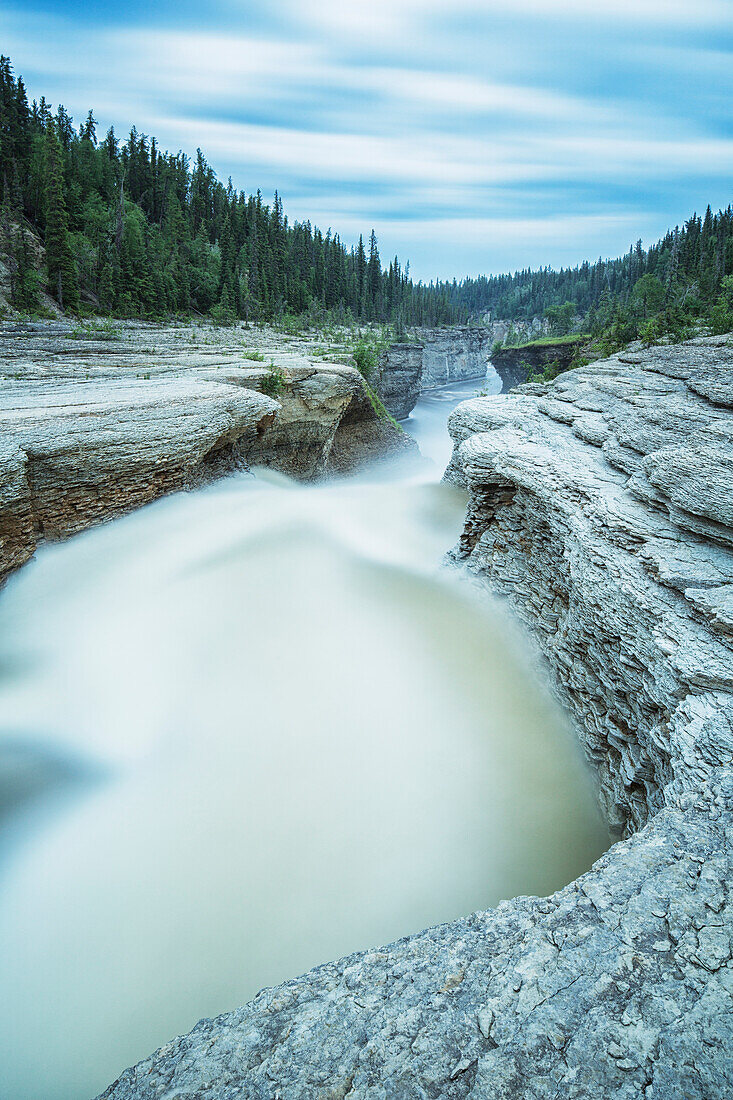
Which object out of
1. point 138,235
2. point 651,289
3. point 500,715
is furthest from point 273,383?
point 651,289

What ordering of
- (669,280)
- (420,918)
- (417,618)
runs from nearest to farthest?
(420,918)
(417,618)
(669,280)

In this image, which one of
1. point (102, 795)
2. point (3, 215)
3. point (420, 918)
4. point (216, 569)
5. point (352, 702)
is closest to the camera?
point (420, 918)

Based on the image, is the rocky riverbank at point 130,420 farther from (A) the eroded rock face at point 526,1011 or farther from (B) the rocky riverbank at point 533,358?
(B) the rocky riverbank at point 533,358

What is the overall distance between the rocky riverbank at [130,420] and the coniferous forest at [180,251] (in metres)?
16.1

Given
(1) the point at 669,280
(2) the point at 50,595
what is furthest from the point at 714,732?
(1) the point at 669,280

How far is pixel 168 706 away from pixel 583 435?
8.47m

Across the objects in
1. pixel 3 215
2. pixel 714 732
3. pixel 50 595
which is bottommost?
pixel 50 595

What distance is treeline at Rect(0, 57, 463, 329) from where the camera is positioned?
1323 inches

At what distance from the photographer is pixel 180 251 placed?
44656 millimetres

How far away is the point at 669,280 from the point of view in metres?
50.8

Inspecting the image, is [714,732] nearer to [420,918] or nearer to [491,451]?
[420,918]

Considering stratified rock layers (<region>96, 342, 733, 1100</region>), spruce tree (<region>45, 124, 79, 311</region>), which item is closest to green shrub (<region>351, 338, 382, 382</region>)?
spruce tree (<region>45, 124, 79, 311</region>)

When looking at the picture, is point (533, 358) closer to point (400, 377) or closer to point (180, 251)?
point (400, 377)

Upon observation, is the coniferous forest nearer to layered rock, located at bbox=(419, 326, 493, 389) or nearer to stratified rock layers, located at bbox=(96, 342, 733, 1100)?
layered rock, located at bbox=(419, 326, 493, 389)
